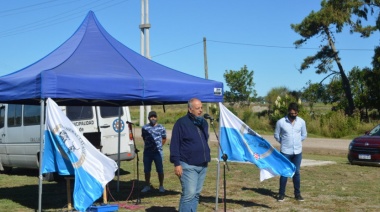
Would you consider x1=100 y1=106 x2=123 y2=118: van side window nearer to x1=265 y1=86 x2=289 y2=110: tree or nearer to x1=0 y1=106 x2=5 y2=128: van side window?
x1=0 y1=106 x2=5 y2=128: van side window

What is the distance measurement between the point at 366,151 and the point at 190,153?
421 inches

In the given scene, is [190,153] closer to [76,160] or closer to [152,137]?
[76,160]

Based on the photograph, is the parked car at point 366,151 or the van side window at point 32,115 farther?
the parked car at point 366,151

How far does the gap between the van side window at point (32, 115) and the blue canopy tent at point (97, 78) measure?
347 centimetres

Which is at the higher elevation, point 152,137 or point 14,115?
point 14,115

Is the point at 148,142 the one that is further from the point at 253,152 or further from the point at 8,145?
the point at 8,145

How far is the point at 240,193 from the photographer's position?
458 inches

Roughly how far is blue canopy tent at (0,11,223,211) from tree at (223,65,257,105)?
4329cm

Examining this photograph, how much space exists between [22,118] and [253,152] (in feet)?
25.1

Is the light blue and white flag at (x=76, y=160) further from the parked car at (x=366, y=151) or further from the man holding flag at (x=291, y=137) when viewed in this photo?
the parked car at (x=366, y=151)

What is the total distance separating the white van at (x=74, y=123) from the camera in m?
13.9

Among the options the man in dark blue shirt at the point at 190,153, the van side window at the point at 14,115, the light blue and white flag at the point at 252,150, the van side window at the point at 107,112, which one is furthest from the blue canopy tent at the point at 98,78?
the van side window at the point at 14,115

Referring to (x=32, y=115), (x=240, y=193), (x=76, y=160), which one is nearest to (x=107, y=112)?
(x=32, y=115)

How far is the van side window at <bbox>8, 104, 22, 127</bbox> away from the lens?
15.1 m
